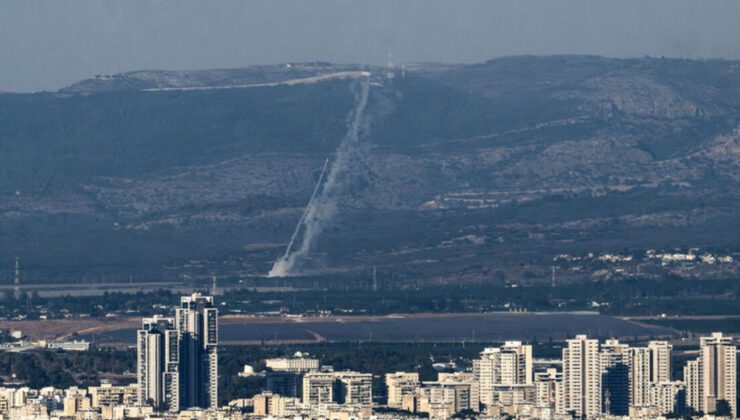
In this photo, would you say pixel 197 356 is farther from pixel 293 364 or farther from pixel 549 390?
pixel 549 390

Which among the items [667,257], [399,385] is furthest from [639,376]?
[667,257]

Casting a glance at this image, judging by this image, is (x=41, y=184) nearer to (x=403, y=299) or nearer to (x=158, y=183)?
(x=158, y=183)

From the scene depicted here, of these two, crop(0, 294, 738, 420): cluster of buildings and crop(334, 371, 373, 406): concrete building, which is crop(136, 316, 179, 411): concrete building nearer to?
crop(0, 294, 738, 420): cluster of buildings

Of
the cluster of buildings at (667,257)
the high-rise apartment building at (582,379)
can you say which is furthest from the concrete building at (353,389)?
the cluster of buildings at (667,257)

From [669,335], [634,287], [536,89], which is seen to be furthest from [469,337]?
[536,89]

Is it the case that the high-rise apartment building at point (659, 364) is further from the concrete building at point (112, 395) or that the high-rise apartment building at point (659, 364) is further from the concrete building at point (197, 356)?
the concrete building at point (112, 395)

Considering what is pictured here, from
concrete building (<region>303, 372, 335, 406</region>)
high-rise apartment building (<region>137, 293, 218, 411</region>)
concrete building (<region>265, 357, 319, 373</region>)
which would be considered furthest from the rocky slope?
concrete building (<region>303, 372, 335, 406</region>)
